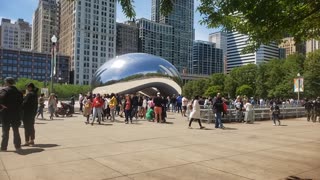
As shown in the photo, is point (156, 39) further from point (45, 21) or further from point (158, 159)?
point (158, 159)

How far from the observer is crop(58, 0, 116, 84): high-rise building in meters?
150

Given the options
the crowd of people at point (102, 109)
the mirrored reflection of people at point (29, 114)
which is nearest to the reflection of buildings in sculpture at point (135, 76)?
the crowd of people at point (102, 109)

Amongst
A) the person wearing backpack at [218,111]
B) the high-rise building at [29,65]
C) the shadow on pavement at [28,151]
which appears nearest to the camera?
the shadow on pavement at [28,151]

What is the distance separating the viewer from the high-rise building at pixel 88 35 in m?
150

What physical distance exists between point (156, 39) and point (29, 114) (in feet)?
528

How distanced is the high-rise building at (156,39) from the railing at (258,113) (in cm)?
12928

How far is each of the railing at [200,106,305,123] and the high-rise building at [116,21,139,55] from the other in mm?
143066

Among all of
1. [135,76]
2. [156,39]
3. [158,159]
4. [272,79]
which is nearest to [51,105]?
[135,76]

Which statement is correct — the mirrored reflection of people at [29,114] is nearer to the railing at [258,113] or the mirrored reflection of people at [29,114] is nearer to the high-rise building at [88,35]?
the railing at [258,113]

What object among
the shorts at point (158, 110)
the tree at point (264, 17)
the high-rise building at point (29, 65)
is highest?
the high-rise building at point (29, 65)

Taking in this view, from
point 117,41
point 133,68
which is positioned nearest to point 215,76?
point 117,41

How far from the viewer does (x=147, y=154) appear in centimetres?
942

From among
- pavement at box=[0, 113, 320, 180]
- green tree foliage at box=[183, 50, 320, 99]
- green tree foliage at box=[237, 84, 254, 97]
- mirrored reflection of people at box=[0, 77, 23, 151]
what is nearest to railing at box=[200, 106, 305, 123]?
pavement at box=[0, 113, 320, 180]

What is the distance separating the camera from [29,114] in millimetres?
10938
